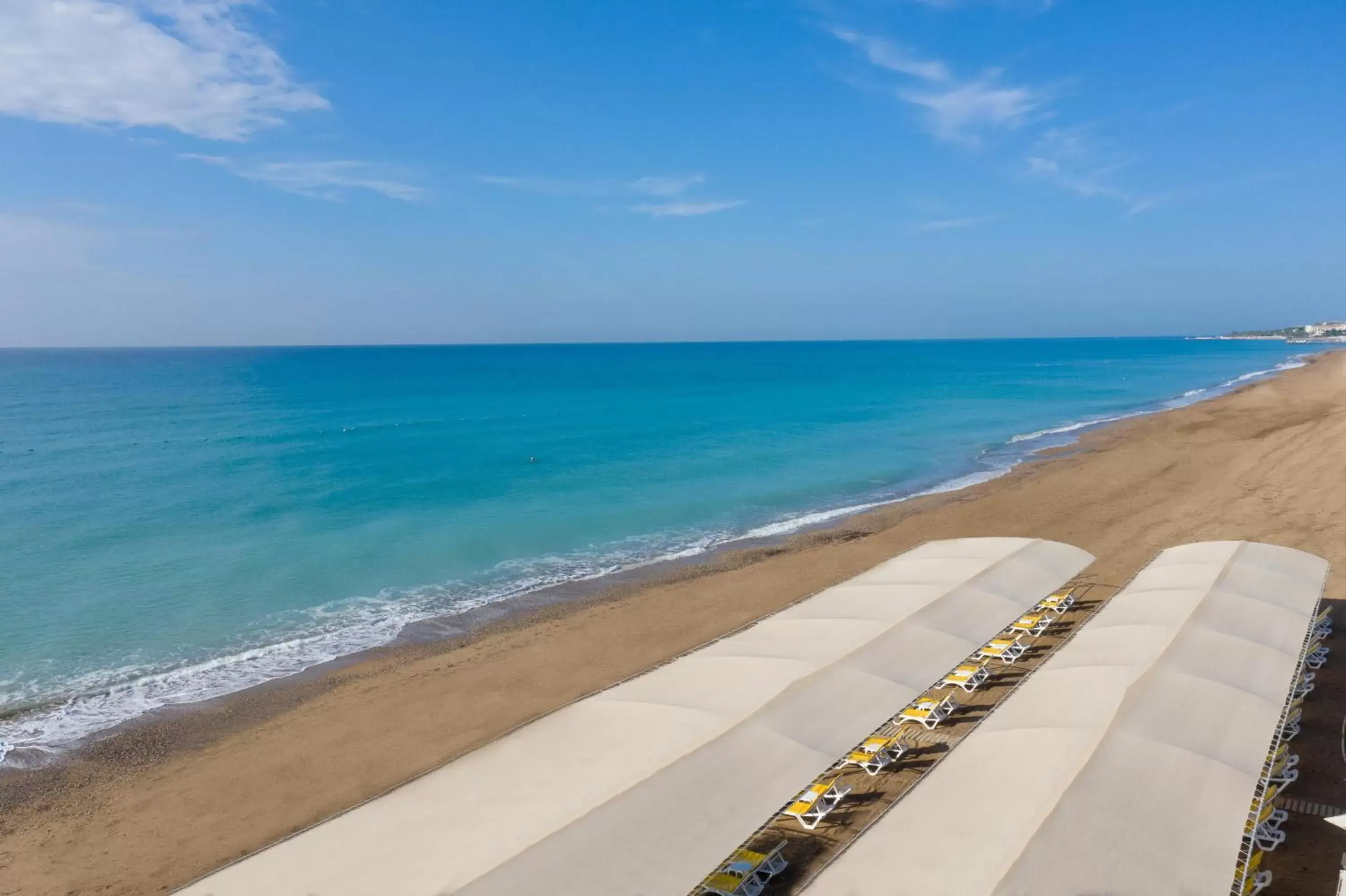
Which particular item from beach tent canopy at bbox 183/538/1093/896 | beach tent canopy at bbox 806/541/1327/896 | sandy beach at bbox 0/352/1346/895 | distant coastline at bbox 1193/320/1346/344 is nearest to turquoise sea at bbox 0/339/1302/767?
sandy beach at bbox 0/352/1346/895

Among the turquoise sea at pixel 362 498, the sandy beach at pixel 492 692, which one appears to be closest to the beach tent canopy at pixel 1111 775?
the sandy beach at pixel 492 692

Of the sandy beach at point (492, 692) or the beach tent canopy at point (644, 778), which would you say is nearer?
the beach tent canopy at point (644, 778)

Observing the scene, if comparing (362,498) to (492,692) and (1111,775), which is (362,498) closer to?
(492,692)

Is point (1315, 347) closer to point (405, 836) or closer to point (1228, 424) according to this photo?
point (1228, 424)

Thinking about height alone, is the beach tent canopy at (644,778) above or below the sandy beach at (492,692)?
above

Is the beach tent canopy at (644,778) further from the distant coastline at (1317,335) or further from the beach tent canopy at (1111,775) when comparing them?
the distant coastline at (1317,335)

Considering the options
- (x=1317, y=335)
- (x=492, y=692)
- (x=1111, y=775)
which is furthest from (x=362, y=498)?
(x=1317, y=335)

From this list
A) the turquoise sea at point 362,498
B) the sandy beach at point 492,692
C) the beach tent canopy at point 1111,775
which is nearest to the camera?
the beach tent canopy at point 1111,775
